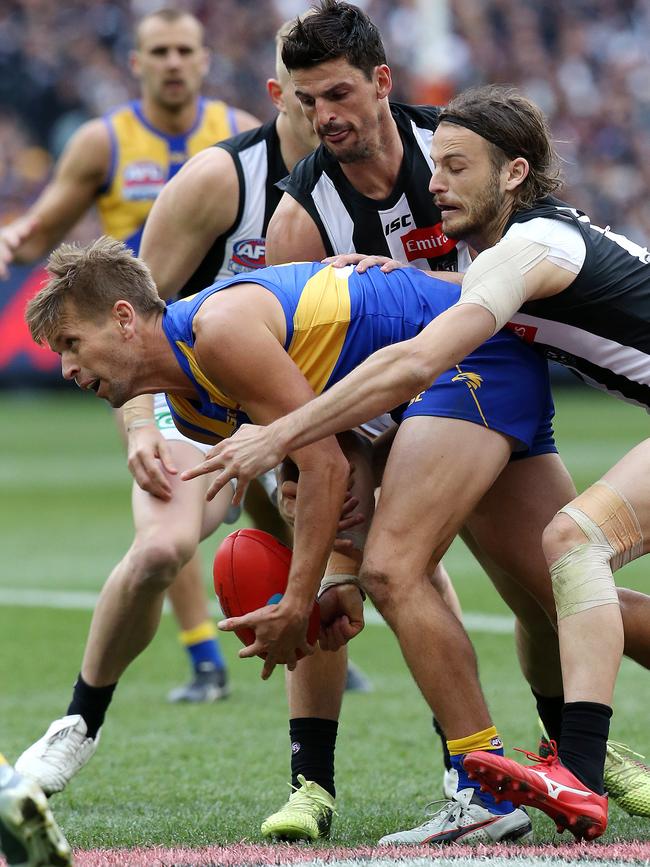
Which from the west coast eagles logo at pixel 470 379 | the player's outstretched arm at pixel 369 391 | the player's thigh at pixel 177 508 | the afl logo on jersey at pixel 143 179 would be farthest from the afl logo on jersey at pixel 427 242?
the afl logo on jersey at pixel 143 179

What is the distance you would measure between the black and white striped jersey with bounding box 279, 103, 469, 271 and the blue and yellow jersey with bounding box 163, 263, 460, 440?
48cm

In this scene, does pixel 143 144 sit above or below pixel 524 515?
above

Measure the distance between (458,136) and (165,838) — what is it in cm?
214

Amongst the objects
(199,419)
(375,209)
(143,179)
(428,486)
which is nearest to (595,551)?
(428,486)

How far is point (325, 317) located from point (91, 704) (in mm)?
1675

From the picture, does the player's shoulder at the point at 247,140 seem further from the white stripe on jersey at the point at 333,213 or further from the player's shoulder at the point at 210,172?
the white stripe on jersey at the point at 333,213

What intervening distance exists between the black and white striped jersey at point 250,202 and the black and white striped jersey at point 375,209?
28.6 inches

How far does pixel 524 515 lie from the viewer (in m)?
4.35

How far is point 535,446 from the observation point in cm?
442

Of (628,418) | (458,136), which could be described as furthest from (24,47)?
(458,136)

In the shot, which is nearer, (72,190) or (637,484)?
(637,484)

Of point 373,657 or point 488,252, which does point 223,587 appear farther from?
point 373,657

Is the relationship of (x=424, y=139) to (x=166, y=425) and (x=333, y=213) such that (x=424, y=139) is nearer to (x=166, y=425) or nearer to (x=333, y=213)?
(x=333, y=213)

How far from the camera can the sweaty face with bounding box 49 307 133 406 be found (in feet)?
13.2
